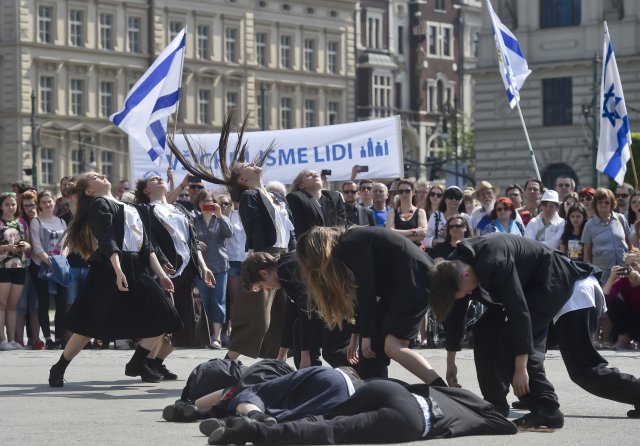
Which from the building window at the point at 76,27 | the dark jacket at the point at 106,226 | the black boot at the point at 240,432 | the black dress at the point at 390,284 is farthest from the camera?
the building window at the point at 76,27

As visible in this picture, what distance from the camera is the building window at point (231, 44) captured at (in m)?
80.9

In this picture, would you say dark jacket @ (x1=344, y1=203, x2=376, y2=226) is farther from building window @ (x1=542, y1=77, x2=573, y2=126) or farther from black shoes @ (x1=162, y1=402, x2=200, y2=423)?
building window @ (x1=542, y1=77, x2=573, y2=126)

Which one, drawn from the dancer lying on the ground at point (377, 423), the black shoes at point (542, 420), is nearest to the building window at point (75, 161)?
the black shoes at point (542, 420)

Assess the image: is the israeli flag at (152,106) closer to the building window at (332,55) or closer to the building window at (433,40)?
the building window at (332,55)

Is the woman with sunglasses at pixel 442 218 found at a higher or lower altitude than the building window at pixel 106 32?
lower

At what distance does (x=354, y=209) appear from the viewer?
18266mm

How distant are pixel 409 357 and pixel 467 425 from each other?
0.98 m

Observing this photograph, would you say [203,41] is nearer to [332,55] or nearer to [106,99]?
[106,99]

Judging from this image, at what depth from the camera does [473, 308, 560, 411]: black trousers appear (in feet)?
35.5

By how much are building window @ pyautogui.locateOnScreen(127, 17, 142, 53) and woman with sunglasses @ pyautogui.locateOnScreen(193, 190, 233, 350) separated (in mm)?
57961

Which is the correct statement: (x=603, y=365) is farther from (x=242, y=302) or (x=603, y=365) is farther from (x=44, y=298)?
(x=44, y=298)

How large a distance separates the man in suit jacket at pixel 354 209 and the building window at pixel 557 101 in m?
41.1

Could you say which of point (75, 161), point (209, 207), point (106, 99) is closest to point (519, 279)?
point (209, 207)

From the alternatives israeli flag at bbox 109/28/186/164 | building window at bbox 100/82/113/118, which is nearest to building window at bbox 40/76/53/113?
building window at bbox 100/82/113/118
